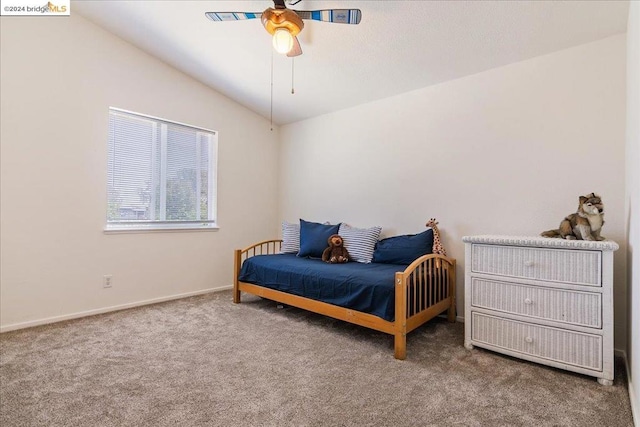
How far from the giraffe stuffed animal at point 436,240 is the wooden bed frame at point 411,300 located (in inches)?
3.8

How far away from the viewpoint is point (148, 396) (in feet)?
5.18

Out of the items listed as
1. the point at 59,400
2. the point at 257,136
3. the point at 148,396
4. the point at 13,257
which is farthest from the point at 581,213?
the point at 13,257

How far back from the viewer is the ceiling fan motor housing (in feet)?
6.15

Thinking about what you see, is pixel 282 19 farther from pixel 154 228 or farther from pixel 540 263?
pixel 154 228

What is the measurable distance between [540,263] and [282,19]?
7.28 feet

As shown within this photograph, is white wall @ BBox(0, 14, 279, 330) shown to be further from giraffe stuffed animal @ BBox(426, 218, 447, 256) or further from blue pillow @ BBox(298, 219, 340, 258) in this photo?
giraffe stuffed animal @ BBox(426, 218, 447, 256)

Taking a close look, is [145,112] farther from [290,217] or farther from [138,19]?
[290,217]

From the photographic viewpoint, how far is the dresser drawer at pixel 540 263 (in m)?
1.76

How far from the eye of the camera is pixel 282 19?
1.90m

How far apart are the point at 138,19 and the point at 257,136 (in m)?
1.82

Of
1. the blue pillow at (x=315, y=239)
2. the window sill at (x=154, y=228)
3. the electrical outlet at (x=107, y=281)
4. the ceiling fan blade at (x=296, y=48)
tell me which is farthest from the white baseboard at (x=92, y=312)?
the ceiling fan blade at (x=296, y=48)

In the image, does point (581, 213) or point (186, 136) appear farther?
point (186, 136)

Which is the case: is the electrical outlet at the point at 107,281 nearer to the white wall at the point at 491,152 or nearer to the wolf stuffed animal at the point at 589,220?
the white wall at the point at 491,152

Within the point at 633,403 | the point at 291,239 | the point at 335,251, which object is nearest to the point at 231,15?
the point at 335,251
